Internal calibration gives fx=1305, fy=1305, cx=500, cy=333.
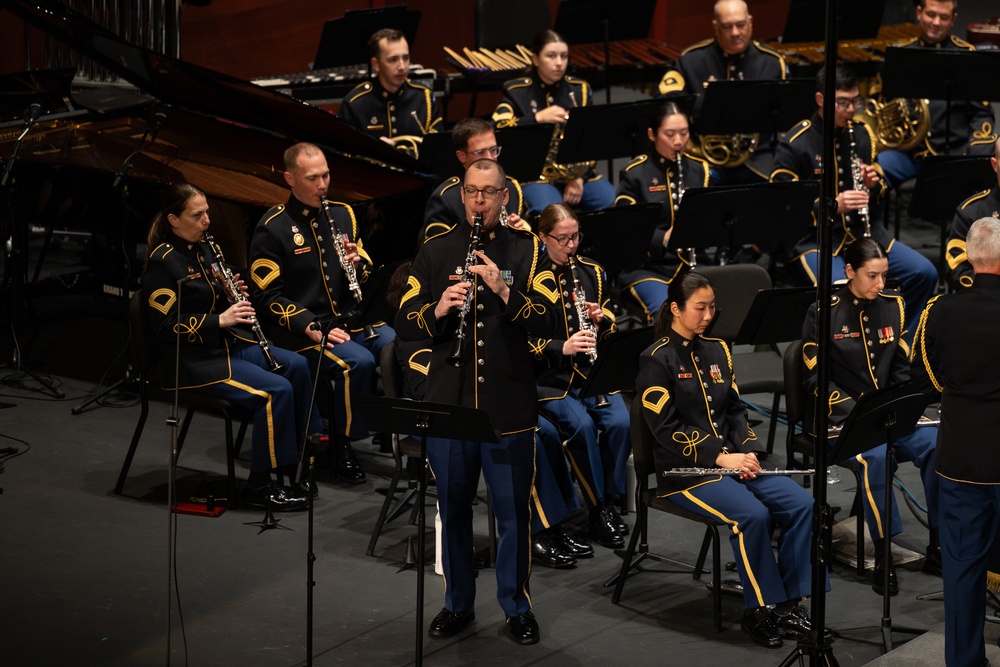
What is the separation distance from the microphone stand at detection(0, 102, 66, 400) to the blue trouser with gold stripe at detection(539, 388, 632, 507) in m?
3.07

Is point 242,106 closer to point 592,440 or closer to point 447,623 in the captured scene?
point 592,440

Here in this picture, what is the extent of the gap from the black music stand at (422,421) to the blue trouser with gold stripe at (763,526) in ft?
3.74

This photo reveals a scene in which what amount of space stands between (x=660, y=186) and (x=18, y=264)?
375cm

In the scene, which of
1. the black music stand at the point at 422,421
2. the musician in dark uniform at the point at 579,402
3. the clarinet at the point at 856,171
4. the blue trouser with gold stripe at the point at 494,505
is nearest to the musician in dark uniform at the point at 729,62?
the clarinet at the point at 856,171

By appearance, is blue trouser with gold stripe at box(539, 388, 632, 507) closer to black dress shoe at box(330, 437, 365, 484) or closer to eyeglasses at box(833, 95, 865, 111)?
black dress shoe at box(330, 437, 365, 484)

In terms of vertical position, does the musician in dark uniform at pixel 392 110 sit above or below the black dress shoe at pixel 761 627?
above

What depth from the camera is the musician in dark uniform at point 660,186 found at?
726 centimetres

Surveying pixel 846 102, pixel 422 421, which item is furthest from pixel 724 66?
pixel 422 421

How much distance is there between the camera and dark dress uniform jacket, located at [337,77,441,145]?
819 centimetres

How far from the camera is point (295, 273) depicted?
6.52 meters

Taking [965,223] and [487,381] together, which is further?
[965,223]

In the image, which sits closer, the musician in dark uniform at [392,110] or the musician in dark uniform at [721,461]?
the musician in dark uniform at [721,461]

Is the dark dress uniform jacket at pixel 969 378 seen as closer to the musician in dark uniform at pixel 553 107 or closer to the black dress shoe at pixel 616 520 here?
the black dress shoe at pixel 616 520

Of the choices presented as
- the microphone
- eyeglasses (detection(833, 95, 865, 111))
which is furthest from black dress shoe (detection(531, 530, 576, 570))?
the microphone
